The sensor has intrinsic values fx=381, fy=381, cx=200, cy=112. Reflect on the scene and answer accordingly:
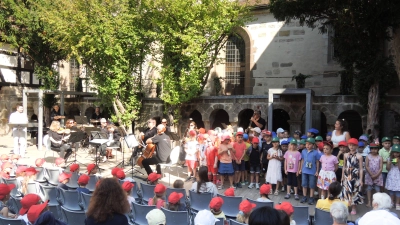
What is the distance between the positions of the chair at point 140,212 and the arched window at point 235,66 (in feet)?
52.7

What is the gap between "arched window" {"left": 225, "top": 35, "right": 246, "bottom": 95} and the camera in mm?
21844

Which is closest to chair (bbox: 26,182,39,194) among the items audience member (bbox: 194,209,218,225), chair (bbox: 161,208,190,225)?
chair (bbox: 161,208,190,225)

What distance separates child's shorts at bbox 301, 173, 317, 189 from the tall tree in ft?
15.1

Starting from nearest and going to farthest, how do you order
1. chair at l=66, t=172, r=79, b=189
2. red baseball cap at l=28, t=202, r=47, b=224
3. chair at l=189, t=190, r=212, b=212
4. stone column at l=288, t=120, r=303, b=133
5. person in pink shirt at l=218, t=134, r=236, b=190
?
red baseball cap at l=28, t=202, r=47, b=224 < chair at l=189, t=190, r=212, b=212 < chair at l=66, t=172, r=79, b=189 < person in pink shirt at l=218, t=134, r=236, b=190 < stone column at l=288, t=120, r=303, b=133

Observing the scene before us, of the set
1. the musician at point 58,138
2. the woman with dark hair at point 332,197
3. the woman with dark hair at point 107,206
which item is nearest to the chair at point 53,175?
the musician at point 58,138

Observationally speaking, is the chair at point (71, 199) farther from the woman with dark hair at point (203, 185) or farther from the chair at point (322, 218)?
the chair at point (322, 218)

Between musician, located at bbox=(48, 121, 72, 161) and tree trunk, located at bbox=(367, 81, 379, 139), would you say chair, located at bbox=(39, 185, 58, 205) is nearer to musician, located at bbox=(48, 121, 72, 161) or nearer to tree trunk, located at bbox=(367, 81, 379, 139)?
musician, located at bbox=(48, 121, 72, 161)

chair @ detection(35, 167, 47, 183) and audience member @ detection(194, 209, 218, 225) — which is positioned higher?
audience member @ detection(194, 209, 218, 225)

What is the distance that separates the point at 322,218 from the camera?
5.98 meters

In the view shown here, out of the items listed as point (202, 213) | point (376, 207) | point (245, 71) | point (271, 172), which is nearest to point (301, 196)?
point (271, 172)

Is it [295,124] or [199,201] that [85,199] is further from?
[295,124]

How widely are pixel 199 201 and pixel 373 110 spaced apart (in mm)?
8506

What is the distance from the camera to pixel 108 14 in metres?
15.9

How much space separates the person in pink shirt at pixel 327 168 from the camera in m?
8.88
